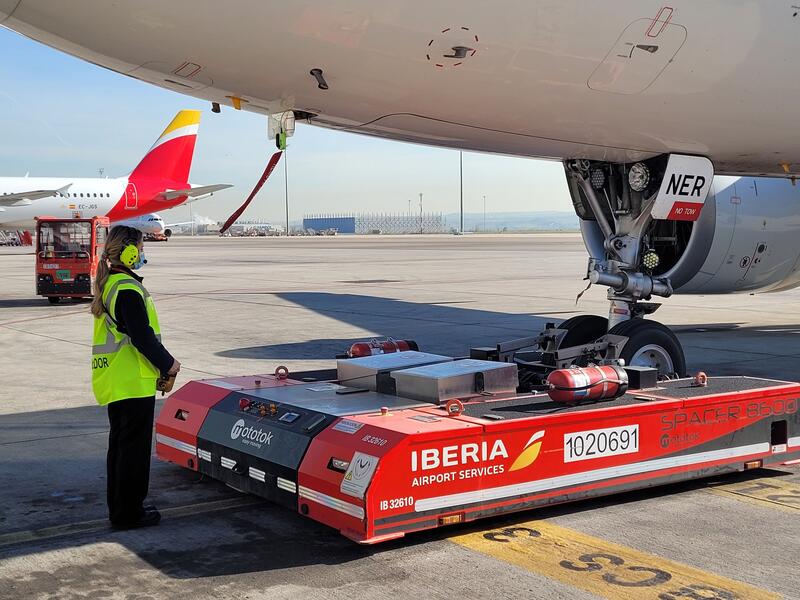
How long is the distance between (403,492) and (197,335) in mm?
10120

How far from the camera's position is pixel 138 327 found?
5449 mm

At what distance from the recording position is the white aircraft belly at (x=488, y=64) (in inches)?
229

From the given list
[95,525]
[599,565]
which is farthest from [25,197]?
[599,565]

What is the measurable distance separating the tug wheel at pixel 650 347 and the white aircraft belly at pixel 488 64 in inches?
61.9

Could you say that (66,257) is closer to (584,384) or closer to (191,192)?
(584,384)

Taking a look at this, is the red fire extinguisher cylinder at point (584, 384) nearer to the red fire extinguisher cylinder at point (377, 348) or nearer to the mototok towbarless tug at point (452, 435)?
the mototok towbarless tug at point (452, 435)

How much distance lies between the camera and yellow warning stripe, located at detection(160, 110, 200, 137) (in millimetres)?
53156

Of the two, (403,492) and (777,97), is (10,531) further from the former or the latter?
(777,97)

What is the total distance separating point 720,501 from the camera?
5.98 m

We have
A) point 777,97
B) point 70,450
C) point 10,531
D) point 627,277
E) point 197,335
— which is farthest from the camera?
point 197,335

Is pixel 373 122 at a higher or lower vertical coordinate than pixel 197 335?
higher

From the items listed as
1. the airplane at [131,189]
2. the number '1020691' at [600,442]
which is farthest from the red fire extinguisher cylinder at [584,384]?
the airplane at [131,189]

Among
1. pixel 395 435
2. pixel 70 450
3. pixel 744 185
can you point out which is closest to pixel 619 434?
pixel 395 435

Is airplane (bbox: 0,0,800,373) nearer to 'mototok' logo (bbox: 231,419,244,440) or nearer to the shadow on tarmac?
'mototok' logo (bbox: 231,419,244,440)
